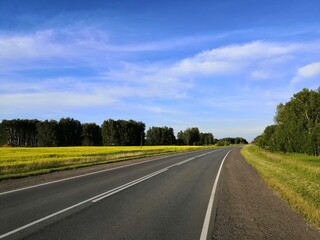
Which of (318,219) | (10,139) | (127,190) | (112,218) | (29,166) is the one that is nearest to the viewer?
(112,218)

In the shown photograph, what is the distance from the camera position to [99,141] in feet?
499

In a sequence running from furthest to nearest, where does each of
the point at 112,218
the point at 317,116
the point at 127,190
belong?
the point at 317,116
the point at 127,190
the point at 112,218

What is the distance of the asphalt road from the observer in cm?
646

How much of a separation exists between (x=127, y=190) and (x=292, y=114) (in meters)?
66.4

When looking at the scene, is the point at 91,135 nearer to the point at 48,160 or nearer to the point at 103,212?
the point at 48,160

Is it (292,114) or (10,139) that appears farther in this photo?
(10,139)

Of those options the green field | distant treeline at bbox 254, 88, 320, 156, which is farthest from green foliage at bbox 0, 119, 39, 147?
Answer: distant treeline at bbox 254, 88, 320, 156

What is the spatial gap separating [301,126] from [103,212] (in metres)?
57.8

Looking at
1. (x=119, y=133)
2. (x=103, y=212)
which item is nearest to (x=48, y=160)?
(x=103, y=212)

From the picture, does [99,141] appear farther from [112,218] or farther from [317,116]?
[112,218]

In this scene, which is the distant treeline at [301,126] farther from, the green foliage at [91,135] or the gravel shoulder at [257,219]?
the green foliage at [91,135]

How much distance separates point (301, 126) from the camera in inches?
2357

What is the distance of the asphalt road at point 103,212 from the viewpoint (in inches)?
254

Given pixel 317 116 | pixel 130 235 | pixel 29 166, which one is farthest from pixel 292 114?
pixel 130 235
